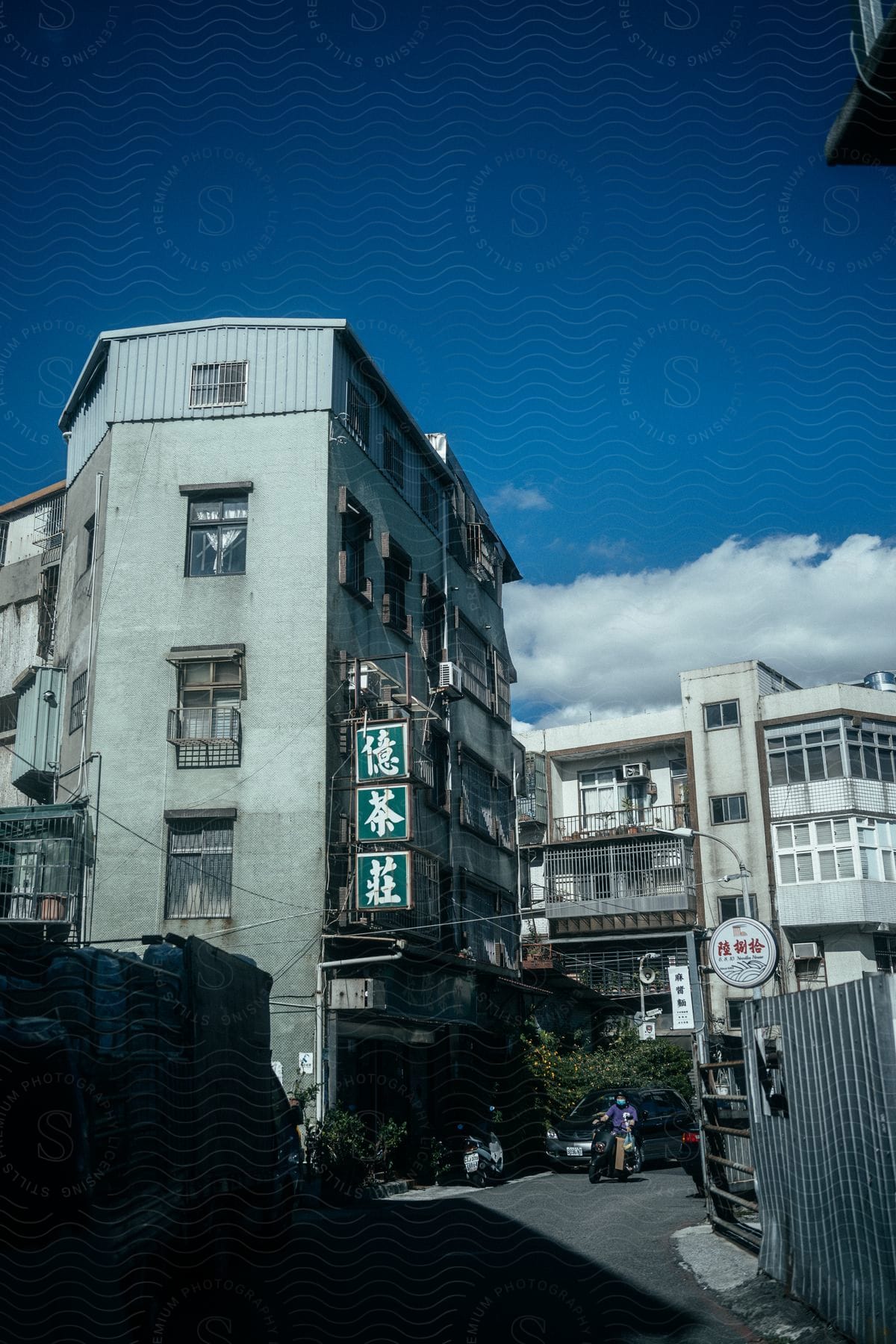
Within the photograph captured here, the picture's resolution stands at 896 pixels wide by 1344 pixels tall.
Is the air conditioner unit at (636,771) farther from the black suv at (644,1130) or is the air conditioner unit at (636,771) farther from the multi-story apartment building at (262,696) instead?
the black suv at (644,1130)

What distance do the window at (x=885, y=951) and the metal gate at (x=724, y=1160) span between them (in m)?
27.0

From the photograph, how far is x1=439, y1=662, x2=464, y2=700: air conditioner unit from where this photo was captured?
29.4 meters

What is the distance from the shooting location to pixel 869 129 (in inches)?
→ 183

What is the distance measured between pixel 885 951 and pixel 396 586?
2116cm

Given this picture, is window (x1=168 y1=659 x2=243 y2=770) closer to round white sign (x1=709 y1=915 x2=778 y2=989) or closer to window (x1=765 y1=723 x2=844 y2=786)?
round white sign (x1=709 y1=915 x2=778 y2=989)

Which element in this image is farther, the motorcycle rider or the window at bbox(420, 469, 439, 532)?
the window at bbox(420, 469, 439, 532)

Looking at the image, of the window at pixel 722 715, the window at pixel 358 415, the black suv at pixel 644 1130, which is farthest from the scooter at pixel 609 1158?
the window at pixel 722 715

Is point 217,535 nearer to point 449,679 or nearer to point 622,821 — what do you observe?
point 449,679

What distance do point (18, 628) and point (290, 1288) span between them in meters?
23.7

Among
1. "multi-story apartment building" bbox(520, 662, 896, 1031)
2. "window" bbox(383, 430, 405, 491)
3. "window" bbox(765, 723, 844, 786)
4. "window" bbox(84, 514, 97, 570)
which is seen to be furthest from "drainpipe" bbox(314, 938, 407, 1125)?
"window" bbox(765, 723, 844, 786)

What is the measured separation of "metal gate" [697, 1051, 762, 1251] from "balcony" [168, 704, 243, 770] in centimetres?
1232

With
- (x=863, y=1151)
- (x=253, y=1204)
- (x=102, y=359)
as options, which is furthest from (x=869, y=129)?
(x=102, y=359)

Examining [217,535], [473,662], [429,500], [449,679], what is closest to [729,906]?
[473,662]

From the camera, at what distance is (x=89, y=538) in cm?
2630
